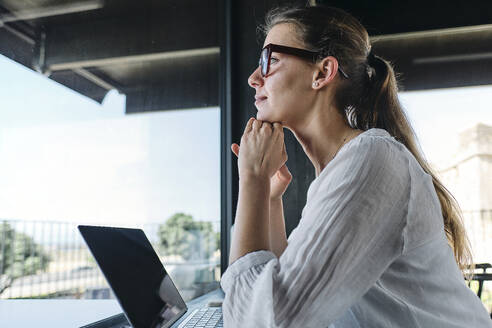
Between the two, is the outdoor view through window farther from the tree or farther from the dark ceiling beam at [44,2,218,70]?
the dark ceiling beam at [44,2,218,70]

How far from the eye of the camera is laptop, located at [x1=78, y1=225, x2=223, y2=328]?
0.68 meters

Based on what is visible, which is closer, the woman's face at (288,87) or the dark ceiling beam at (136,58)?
the woman's face at (288,87)

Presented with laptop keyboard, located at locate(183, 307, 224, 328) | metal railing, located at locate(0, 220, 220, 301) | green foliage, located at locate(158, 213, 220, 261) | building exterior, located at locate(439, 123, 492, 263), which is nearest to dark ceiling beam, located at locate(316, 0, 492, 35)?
building exterior, located at locate(439, 123, 492, 263)

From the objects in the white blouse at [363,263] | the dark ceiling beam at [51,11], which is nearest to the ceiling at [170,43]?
the dark ceiling beam at [51,11]

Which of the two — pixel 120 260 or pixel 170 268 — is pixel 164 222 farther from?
pixel 120 260

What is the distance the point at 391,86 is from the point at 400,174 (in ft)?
1.54

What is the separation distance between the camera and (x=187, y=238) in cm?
186

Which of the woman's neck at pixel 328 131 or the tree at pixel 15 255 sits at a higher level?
the woman's neck at pixel 328 131

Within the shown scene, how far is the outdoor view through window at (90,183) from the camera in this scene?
923mm

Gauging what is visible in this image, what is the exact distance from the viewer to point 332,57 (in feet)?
3.21

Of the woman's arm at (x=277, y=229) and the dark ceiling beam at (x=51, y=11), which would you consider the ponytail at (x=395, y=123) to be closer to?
the woman's arm at (x=277, y=229)

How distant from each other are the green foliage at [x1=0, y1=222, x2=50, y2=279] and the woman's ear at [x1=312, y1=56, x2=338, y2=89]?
0.76 metres

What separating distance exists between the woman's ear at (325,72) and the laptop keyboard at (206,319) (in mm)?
615

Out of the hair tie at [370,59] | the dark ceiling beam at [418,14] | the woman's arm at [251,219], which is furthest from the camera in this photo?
the dark ceiling beam at [418,14]
